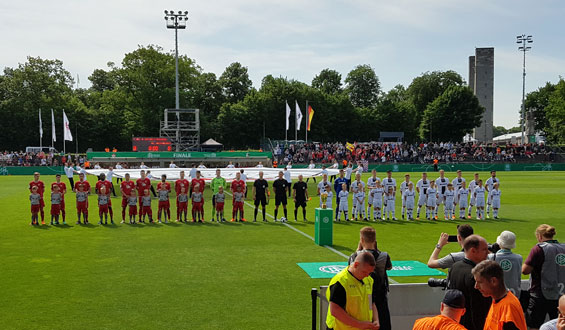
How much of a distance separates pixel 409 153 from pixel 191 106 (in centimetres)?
3481

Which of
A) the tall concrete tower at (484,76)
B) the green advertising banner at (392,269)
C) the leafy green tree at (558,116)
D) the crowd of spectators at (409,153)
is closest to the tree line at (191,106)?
the leafy green tree at (558,116)

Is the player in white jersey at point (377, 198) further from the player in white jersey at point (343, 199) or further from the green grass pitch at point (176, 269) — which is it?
the player in white jersey at point (343, 199)

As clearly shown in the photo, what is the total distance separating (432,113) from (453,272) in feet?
277

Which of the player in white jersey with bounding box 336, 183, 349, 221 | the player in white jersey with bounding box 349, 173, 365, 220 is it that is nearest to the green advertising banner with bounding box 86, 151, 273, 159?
the player in white jersey with bounding box 349, 173, 365, 220

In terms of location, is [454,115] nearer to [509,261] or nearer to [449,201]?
[449,201]

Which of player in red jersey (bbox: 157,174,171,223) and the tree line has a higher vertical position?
the tree line

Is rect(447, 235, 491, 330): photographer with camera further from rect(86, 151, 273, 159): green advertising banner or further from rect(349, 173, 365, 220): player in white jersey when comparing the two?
rect(86, 151, 273, 159): green advertising banner

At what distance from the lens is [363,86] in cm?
10100

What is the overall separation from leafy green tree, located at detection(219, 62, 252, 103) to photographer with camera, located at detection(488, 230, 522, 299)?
82309mm

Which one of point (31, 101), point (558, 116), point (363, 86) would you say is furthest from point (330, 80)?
point (31, 101)

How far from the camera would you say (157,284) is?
419 inches

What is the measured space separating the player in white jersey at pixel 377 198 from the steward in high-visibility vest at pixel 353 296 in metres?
15.6

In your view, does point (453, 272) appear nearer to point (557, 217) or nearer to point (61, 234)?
point (61, 234)

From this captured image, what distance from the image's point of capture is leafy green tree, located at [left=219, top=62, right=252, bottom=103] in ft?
285
